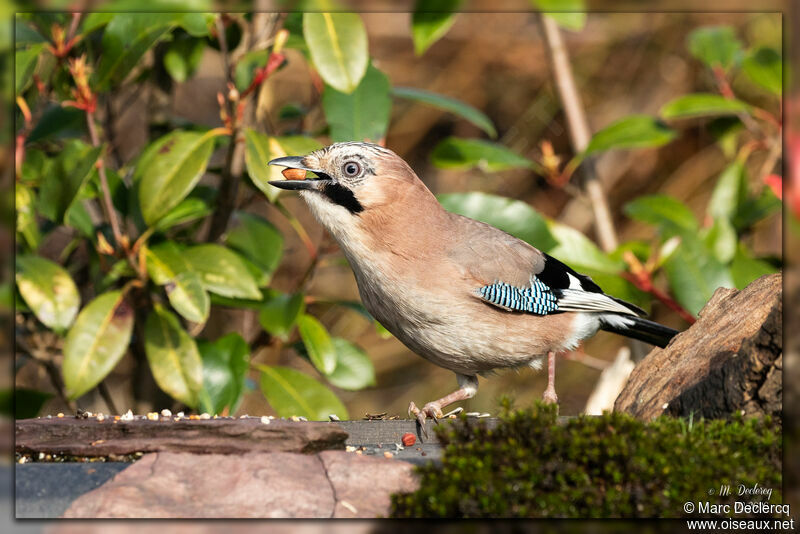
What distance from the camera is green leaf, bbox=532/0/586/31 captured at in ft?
11.4

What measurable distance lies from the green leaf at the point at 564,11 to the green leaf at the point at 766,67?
4.63 feet

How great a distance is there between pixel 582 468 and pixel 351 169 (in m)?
1.59

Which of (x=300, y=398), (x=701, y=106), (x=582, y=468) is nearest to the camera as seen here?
(x=582, y=468)

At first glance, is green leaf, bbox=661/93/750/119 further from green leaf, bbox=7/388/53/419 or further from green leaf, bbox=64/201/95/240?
green leaf, bbox=7/388/53/419

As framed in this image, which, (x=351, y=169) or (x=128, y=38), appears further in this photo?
(x=128, y=38)

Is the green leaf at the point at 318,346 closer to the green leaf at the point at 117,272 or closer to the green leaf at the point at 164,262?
the green leaf at the point at 164,262

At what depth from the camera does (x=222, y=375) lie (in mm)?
4066

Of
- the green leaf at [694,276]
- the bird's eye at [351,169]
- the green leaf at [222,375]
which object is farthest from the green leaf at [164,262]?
the green leaf at [694,276]

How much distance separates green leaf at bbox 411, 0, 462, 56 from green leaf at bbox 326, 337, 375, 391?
1538mm

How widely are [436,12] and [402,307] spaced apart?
52.6 inches

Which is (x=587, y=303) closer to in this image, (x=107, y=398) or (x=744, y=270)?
(x=744, y=270)

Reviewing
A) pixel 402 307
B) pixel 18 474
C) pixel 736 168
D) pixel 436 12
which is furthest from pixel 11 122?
pixel 736 168

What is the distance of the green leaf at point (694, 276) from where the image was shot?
13.7 ft

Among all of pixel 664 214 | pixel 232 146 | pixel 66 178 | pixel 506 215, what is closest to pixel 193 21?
pixel 232 146
